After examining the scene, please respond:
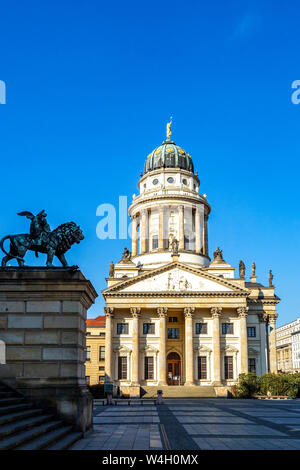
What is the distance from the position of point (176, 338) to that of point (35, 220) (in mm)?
53557

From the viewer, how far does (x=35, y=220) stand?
52.3ft

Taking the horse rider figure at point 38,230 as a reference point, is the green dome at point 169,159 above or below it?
above

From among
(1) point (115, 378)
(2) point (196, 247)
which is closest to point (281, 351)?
(2) point (196, 247)

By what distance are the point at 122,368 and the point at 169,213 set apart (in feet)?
84.9

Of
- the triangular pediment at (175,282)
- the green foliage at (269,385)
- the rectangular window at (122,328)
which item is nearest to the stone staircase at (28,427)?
the green foliage at (269,385)

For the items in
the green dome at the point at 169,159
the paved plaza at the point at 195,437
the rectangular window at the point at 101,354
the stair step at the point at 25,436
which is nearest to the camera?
the stair step at the point at 25,436

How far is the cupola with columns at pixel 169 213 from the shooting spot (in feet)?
249

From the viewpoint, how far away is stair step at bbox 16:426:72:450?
10538 mm

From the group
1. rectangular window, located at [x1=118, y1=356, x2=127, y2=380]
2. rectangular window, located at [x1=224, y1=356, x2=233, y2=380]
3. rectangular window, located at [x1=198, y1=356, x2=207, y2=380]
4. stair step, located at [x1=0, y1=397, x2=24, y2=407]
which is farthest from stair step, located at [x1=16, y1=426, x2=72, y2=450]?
rectangular window, located at [x1=224, y1=356, x2=233, y2=380]

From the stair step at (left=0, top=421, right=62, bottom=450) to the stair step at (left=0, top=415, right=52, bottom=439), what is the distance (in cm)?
10

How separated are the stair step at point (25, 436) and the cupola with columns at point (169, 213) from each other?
199 ft

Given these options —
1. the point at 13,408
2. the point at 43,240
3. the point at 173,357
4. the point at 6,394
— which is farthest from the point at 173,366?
the point at 13,408

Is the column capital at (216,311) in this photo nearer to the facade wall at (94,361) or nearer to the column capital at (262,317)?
the column capital at (262,317)

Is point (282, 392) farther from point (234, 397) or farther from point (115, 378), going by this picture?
point (115, 378)
